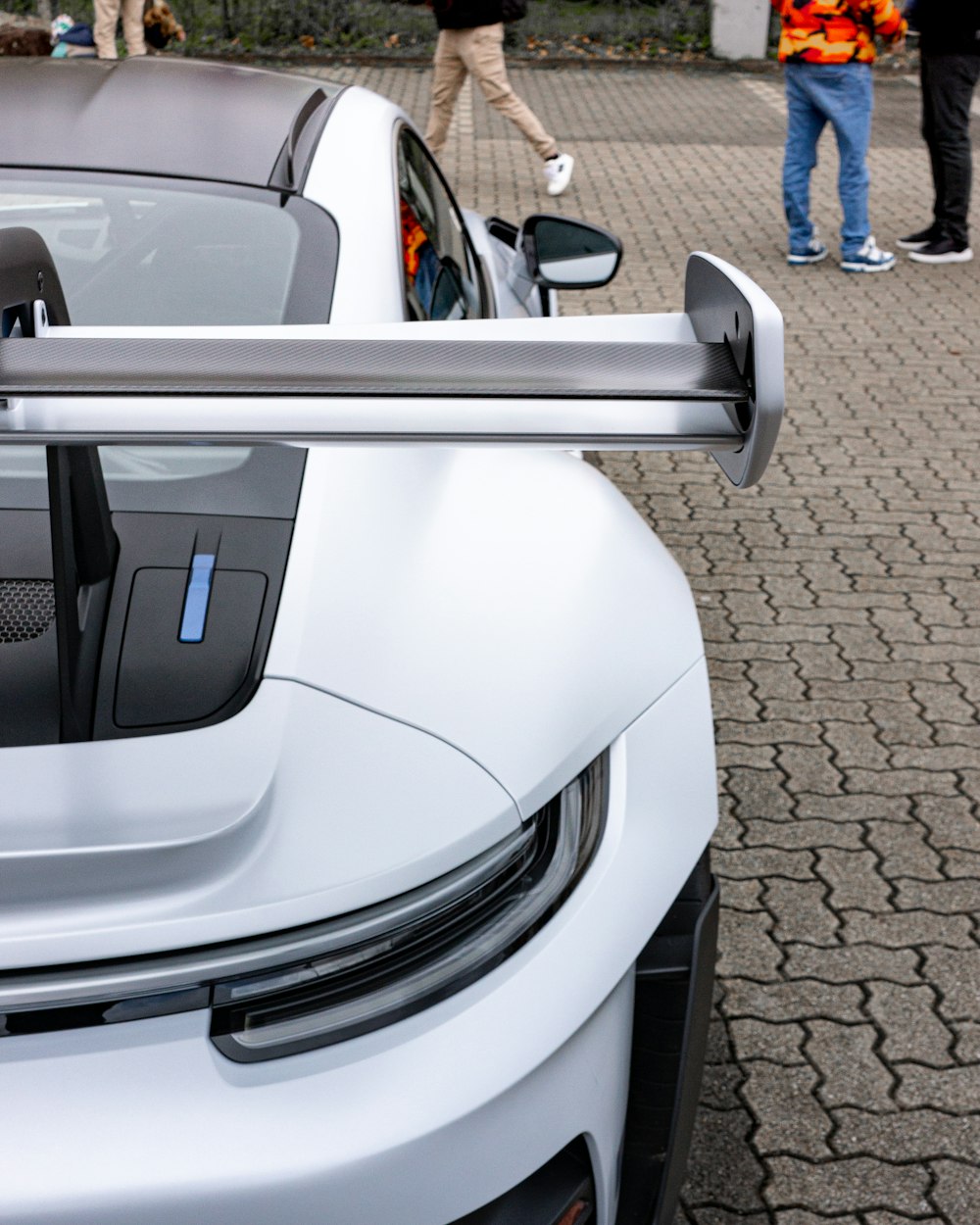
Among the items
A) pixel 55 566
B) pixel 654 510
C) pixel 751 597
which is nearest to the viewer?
pixel 55 566

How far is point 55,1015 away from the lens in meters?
1.34

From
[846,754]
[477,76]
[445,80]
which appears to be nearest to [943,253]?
[477,76]

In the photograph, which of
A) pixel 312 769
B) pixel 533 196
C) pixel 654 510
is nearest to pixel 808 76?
pixel 533 196

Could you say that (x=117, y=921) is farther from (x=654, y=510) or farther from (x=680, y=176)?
(x=680, y=176)

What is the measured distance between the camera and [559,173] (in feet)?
34.6

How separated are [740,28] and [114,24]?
8695mm

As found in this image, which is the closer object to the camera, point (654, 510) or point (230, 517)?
point (230, 517)

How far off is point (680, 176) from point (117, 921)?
36.3 feet

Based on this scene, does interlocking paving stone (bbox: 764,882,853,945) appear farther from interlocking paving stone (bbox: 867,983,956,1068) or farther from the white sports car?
the white sports car

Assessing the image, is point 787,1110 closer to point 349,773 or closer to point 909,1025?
point 909,1025

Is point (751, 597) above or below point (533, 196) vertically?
above

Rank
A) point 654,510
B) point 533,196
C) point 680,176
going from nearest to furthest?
1. point 654,510
2. point 533,196
3. point 680,176

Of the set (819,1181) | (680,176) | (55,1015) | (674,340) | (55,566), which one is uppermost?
(674,340)

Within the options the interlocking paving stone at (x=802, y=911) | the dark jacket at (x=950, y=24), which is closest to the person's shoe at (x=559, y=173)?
the dark jacket at (x=950, y=24)
